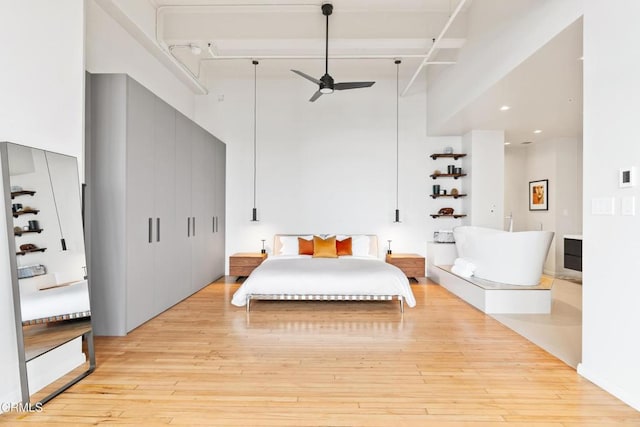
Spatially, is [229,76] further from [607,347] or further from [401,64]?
[607,347]

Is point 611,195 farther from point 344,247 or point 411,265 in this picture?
point 344,247

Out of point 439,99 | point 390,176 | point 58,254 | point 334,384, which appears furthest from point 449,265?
point 58,254

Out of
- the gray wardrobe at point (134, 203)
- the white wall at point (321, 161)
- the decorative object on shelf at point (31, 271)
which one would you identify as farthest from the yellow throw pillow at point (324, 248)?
the decorative object on shelf at point (31, 271)

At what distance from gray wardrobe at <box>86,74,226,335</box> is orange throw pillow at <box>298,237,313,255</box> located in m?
1.77

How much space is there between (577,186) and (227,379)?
22.3 feet

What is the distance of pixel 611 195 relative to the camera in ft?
7.55

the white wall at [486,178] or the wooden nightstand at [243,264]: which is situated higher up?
the white wall at [486,178]

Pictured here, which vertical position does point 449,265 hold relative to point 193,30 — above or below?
below

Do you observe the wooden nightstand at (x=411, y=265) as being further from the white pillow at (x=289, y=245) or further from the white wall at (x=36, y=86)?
the white wall at (x=36, y=86)

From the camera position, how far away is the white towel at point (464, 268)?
16.0 feet

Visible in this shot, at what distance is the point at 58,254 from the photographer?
240 cm

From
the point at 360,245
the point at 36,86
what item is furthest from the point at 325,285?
the point at 36,86

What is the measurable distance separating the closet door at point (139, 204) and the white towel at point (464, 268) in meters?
3.82

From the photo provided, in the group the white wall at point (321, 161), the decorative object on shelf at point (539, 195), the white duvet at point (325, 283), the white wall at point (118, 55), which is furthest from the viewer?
the decorative object on shelf at point (539, 195)
